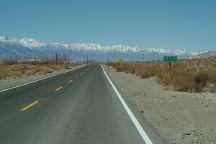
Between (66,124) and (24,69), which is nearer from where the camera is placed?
(66,124)

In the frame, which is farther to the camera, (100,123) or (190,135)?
(100,123)

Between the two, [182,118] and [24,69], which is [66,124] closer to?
[182,118]

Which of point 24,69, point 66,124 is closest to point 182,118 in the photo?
point 66,124

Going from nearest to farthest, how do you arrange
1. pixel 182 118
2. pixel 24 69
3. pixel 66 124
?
pixel 66 124 → pixel 182 118 → pixel 24 69

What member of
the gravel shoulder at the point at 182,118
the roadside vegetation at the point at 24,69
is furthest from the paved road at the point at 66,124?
the roadside vegetation at the point at 24,69

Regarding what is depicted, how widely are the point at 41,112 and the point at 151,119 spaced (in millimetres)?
3651

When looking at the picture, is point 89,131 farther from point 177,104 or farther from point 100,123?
point 177,104

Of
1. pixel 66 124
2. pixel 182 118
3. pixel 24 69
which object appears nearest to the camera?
pixel 66 124

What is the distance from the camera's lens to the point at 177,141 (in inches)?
340

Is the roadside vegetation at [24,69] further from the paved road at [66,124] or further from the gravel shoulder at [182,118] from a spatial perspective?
the gravel shoulder at [182,118]

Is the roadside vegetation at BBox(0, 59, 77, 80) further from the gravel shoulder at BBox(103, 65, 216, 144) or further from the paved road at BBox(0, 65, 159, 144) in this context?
the gravel shoulder at BBox(103, 65, 216, 144)

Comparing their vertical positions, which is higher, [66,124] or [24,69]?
[66,124]

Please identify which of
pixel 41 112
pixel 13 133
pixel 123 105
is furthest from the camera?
pixel 123 105

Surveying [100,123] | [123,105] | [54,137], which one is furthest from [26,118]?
[123,105]
